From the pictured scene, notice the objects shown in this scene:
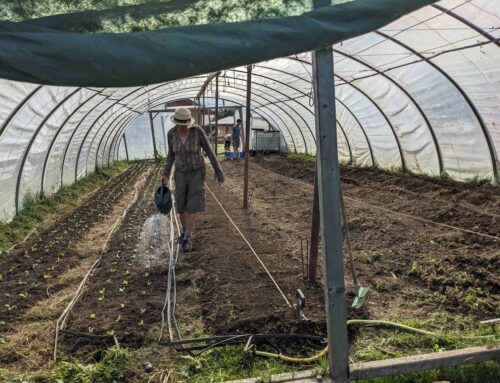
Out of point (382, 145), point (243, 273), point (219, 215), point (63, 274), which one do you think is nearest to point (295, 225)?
point (219, 215)

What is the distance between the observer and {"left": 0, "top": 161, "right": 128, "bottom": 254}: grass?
7.06m

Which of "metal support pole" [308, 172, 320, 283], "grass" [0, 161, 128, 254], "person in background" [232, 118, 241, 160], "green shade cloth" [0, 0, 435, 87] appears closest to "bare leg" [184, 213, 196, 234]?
"metal support pole" [308, 172, 320, 283]

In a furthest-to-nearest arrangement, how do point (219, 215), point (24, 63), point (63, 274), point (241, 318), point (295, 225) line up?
point (219, 215), point (295, 225), point (63, 274), point (241, 318), point (24, 63)

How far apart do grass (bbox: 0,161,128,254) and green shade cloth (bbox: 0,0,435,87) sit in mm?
5206

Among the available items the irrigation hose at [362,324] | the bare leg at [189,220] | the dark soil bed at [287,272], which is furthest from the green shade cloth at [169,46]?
the bare leg at [189,220]

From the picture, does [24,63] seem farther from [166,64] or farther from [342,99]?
[342,99]

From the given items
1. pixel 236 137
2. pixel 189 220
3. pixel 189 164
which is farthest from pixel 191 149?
pixel 236 137

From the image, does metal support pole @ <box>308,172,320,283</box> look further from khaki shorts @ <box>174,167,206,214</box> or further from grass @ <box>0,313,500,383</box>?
khaki shorts @ <box>174,167,206,214</box>

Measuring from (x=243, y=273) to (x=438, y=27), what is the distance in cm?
458

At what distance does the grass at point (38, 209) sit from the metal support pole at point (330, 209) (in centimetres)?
549

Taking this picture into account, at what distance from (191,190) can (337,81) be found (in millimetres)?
6842

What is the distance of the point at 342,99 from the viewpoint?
12125 mm

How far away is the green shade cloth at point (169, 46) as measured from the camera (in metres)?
1.98

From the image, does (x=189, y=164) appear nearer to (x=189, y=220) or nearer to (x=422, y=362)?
(x=189, y=220)
